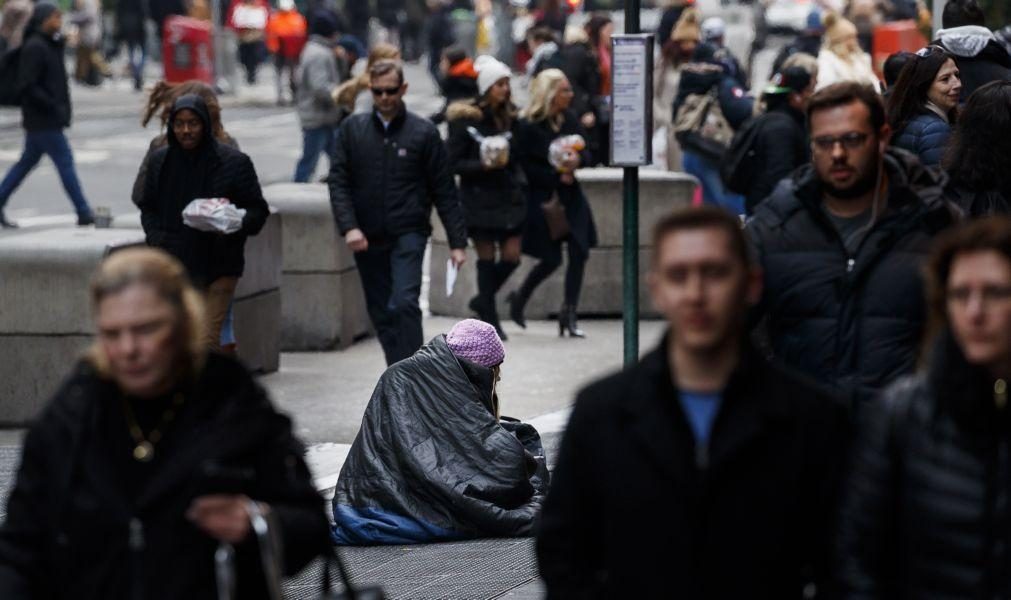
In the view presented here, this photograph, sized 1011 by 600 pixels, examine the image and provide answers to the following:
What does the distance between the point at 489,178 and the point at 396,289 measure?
194cm

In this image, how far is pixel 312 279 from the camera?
13227 millimetres

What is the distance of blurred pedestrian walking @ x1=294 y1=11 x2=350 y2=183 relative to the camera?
19.1m

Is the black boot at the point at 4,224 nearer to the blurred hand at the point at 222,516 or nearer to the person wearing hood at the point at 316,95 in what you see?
the person wearing hood at the point at 316,95

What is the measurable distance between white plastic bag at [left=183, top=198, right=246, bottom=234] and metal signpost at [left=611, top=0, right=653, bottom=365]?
2012 mm

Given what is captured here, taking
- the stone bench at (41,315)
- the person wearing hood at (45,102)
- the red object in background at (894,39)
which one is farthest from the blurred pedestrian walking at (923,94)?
the red object in background at (894,39)

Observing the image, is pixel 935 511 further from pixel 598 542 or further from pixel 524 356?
pixel 524 356

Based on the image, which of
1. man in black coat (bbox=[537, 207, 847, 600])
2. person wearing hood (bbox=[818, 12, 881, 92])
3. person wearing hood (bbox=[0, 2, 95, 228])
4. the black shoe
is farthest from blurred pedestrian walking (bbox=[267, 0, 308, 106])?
man in black coat (bbox=[537, 207, 847, 600])

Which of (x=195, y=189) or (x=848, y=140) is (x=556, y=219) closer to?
(x=195, y=189)

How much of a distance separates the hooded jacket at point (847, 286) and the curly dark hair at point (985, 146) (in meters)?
1.78

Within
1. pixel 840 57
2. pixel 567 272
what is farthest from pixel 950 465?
pixel 840 57

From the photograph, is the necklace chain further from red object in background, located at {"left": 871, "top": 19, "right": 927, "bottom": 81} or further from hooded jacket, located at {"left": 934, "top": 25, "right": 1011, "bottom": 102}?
red object in background, located at {"left": 871, "top": 19, "right": 927, "bottom": 81}

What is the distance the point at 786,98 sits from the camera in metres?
11.9

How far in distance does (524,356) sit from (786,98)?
7.33 ft

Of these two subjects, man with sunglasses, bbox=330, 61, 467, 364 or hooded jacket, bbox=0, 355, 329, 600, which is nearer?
hooded jacket, bbox=0, 355, 329, 600
